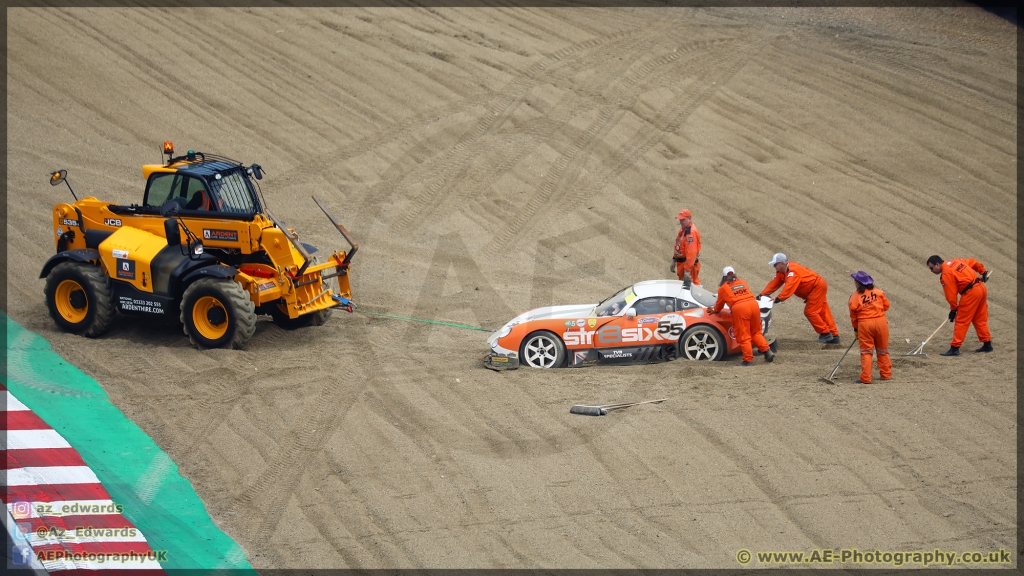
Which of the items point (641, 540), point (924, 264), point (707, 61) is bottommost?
point (641, 540)

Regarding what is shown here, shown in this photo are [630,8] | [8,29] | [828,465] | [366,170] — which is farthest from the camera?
[630,8]

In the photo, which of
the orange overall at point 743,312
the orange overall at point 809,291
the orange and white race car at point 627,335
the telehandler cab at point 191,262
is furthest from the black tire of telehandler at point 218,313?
the orange overall at point 809,291

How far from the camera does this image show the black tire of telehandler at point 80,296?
44.9ft

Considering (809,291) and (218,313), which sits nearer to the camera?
(218,313)

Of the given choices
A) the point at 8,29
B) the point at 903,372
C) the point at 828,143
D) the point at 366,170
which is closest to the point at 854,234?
the point at 828,143

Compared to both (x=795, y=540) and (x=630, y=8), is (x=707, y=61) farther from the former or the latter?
(x=795, y=540)

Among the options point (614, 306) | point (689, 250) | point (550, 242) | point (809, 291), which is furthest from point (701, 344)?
point (550, 242)

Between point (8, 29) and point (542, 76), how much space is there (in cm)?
1299

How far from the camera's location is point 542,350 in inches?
531

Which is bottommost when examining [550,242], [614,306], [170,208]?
[614,306]

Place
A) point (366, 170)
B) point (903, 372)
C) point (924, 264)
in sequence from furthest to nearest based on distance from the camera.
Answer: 1. point (366, 170)
2. point (924, 264)
3. point (903, 372)

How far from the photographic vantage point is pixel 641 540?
9.22 meters

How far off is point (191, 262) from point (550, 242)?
7.38m

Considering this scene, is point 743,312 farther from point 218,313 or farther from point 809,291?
point 218,313
